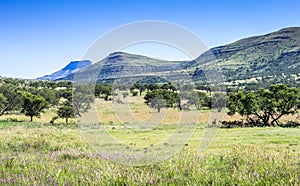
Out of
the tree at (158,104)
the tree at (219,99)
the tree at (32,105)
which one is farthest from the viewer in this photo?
the tree at (32,105)

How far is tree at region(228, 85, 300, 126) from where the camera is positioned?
50250 mm

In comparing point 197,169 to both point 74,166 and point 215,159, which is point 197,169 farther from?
point 74,166

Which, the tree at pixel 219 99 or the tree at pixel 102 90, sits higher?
the tree at pixel 102 90

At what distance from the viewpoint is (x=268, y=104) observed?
50.3m

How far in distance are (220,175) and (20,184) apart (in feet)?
12.8

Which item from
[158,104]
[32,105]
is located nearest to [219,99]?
[158,104]

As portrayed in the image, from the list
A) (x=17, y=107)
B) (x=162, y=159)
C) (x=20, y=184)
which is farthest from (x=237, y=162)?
(x=17, y=107)

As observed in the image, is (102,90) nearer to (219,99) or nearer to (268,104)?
(219,99)

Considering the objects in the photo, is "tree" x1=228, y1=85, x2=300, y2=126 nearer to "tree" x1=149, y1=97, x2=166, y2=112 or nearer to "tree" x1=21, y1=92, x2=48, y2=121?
"tree" x1=149, y1=97, x2=166, y2=112

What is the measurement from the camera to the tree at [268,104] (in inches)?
1978

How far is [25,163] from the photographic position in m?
7.90

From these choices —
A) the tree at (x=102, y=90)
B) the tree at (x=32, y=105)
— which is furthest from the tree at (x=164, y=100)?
the tree at (x=32, y=105)

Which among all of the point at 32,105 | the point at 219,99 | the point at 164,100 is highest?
the point at 219,99

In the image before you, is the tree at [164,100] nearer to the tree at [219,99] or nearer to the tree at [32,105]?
the tree at [219,99]
